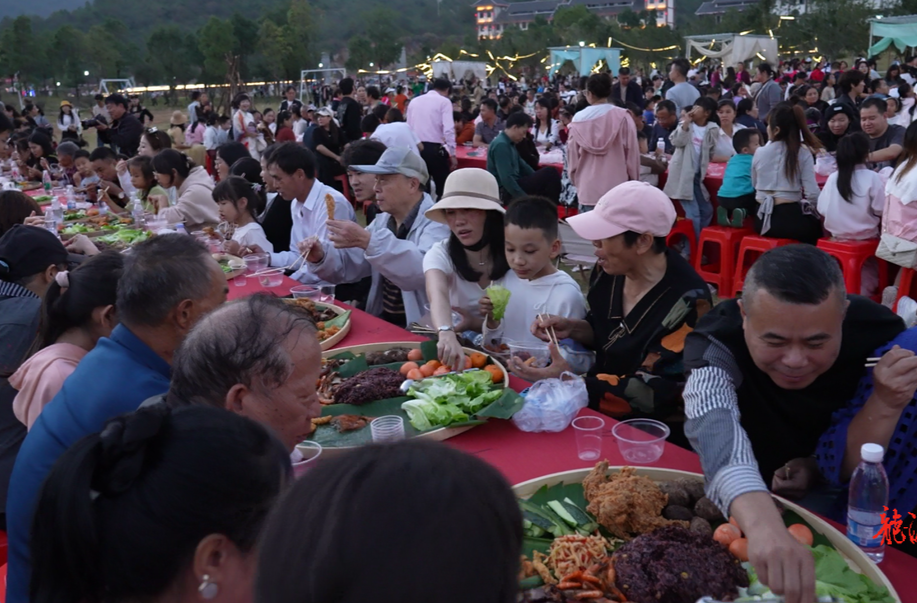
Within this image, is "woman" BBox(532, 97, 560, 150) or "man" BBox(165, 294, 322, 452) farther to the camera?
"woman" BBox(532, 97, 560, 150)

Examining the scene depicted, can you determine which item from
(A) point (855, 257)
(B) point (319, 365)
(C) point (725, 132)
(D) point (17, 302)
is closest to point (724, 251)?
(A) point (855, 257)

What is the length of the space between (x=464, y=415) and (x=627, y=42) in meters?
Answer: 56.7

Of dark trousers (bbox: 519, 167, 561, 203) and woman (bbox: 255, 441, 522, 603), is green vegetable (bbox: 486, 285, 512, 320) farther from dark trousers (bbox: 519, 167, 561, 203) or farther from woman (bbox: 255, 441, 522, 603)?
dark trousers (bbox: 519, 167, 561, 203)

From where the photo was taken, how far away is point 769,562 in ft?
4.77

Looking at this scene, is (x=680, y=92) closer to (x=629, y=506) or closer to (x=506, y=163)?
(x=506, y=163)

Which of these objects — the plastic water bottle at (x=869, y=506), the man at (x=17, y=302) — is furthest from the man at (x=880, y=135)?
the man at (x=17, y=302)

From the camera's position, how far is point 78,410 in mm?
2010

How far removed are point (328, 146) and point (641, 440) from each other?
9235 millimetres

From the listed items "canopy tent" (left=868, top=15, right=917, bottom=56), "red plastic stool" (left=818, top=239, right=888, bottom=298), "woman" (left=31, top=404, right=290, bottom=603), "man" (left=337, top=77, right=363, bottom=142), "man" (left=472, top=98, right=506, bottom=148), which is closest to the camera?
"woman" (left=31, top=404, right=290, bottom=603)

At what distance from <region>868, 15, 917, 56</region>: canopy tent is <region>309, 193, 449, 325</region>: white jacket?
91.7 ft

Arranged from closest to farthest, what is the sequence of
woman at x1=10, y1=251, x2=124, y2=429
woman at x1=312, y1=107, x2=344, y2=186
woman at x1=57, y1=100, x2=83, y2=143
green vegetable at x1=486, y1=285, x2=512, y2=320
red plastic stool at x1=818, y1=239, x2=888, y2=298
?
woman at x1=10, y1=251, x2=124, y2=429 < green vegetable at x1=486, y1=285, x2=512, y2=320 < red plastic stool at x1=818, y1=239, x2=888, y2=298 < woman at x1=312, y1=107, x2=344, y2=186 < woman at x1=57, y1=100, x2=83, y2=143

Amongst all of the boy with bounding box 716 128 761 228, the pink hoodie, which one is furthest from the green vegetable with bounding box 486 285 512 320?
the boy with bounding box 716 128 761 228

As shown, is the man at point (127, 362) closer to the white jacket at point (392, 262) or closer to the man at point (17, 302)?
the man at point (17, 302)

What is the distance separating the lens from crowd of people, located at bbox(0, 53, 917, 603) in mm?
860
